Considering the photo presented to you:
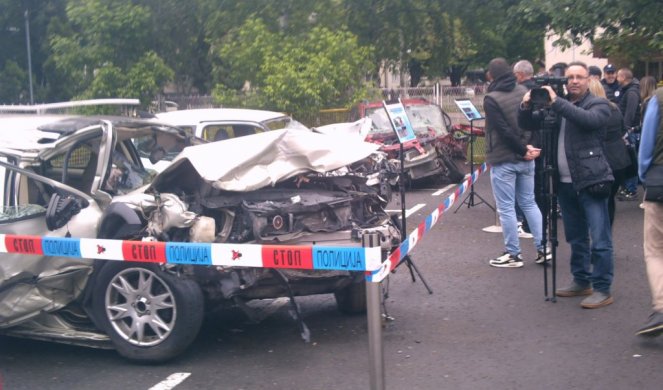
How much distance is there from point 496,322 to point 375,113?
10417 mm

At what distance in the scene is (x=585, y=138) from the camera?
6980 millimetres

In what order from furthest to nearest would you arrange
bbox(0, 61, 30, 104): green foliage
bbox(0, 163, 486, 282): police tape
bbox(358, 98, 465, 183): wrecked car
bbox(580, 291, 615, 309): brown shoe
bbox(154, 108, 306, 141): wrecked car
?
bbox(0, 61, 30, 104): green foliage, bbox(358, 98, 465, 183): wrecked car, bbox(154, 108, 306, 141): wrecked car, bbox(580, 291, 615, 309): brown shoe, bbox(0, 163, 486, 282): police tape

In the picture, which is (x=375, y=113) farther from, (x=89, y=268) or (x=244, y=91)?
(x=89, y=268)

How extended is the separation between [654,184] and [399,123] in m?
3.12

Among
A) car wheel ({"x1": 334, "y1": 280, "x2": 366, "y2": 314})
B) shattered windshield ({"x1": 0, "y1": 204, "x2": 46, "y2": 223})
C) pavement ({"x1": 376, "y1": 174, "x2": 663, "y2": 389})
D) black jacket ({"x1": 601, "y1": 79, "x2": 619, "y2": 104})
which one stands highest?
black jacket ({"x1": 601, "y1": 79, "x2": 619, "y2": 104})

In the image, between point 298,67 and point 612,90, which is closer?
point 612,90

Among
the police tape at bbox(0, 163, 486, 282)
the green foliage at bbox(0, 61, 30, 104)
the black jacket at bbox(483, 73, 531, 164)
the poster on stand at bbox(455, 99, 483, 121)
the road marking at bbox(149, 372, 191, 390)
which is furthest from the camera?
the green foliage at bbox(0, 61, 30, 104)

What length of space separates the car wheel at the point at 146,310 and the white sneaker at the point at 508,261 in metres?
3.88

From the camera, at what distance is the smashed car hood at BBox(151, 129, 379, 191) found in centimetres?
616

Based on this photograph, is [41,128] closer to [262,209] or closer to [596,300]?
[262,209]

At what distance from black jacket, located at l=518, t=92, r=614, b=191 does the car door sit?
3658mm

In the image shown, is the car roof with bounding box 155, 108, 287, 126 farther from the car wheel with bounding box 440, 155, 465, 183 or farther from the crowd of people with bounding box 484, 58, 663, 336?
the car wheel with bounding box 440, 155, 465, 183

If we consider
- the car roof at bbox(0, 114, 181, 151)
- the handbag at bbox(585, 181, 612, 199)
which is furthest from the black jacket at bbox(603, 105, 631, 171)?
the car roof at bbox(0, 114, 181, 151)

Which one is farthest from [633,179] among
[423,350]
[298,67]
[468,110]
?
[298,67]
